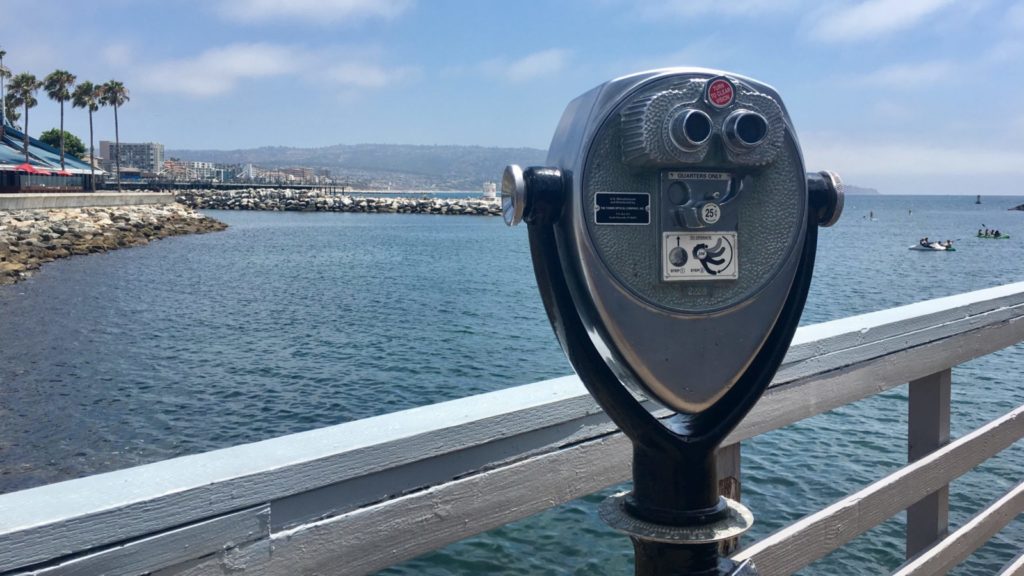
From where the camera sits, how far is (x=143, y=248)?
38531 mm

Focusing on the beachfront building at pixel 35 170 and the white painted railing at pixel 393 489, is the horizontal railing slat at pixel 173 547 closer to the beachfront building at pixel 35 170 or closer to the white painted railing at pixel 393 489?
the white painted railing at pixel 393 489

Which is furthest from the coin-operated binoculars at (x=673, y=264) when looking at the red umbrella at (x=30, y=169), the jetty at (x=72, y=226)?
the red umbrella at (x=30, y=169)

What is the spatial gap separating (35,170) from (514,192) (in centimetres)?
5294

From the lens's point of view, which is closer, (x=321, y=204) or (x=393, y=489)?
(x=393, y=489)

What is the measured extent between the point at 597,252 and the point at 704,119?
0.70 feet

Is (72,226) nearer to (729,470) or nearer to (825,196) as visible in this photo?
(729,470)

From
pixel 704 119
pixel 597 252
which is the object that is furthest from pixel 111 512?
pixel 704 119

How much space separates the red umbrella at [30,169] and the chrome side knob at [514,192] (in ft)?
167

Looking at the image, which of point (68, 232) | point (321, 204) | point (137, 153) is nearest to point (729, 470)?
point (68, 232)

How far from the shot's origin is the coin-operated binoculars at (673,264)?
1.08m

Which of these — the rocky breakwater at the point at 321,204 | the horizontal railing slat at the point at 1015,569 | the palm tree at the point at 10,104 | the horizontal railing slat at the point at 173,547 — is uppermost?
the palm tree at the point at 10,104

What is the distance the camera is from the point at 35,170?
155ft

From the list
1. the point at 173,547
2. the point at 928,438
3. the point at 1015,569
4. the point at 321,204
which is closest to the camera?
the point at 173,547

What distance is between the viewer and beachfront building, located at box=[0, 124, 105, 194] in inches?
1781
